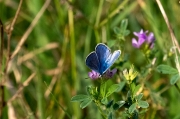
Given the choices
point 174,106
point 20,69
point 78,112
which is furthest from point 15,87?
point 174,106

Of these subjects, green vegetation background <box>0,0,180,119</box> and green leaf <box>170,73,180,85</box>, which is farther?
green vegetation background <box>0,0,180,119</box>

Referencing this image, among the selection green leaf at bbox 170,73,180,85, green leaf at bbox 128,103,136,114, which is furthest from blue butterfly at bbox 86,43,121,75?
green leaf at bbox 170,73,180,85

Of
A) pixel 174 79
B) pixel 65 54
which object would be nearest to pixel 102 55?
pixel 174 79

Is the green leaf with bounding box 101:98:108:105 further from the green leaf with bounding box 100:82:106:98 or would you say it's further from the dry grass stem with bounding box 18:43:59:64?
Result: the dry grass stem with bounding box 18:43:59:64

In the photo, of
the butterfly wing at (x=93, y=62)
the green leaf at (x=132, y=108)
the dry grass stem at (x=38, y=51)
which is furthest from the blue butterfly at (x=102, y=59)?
the dry grass stem at (x=38, y=51)

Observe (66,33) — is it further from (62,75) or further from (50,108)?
(50,108)

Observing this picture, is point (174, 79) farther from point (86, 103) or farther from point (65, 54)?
point (65, 54)
